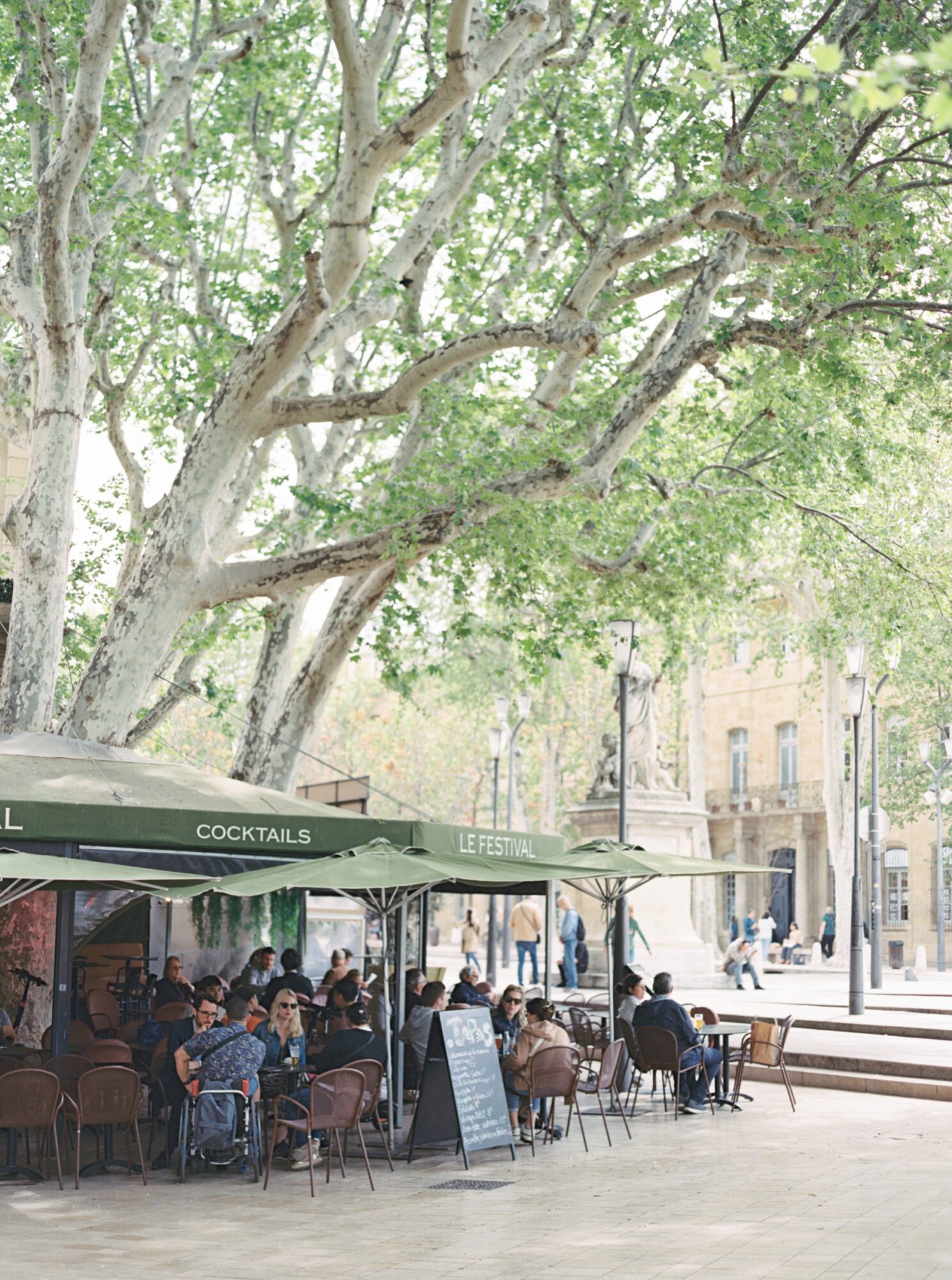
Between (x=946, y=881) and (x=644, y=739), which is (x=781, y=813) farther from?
(x=644, y=739)

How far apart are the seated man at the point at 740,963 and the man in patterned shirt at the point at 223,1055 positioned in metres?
16.7

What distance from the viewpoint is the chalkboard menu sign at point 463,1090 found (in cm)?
1055

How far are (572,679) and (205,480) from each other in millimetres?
34235

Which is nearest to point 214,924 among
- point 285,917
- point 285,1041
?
point 285,917

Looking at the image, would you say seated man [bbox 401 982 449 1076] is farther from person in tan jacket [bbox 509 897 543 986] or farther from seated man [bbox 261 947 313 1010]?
person in tan jacket [bbox 509 897 543 986]

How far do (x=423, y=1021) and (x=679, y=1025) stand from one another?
2.42 metres

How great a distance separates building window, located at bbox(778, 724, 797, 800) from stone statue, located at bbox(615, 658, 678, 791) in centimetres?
2603

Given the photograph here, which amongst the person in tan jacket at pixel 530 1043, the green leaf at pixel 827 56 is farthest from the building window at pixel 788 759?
the green leaf at pixel 827 56

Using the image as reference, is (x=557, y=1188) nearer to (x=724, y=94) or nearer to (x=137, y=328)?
(x=724, y=94)

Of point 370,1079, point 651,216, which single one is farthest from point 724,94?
point 370,1079

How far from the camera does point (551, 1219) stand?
337 inches

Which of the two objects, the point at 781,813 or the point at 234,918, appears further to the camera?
the point at 781,813

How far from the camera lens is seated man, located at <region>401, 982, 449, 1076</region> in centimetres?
1167

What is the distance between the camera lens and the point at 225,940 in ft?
69.0
